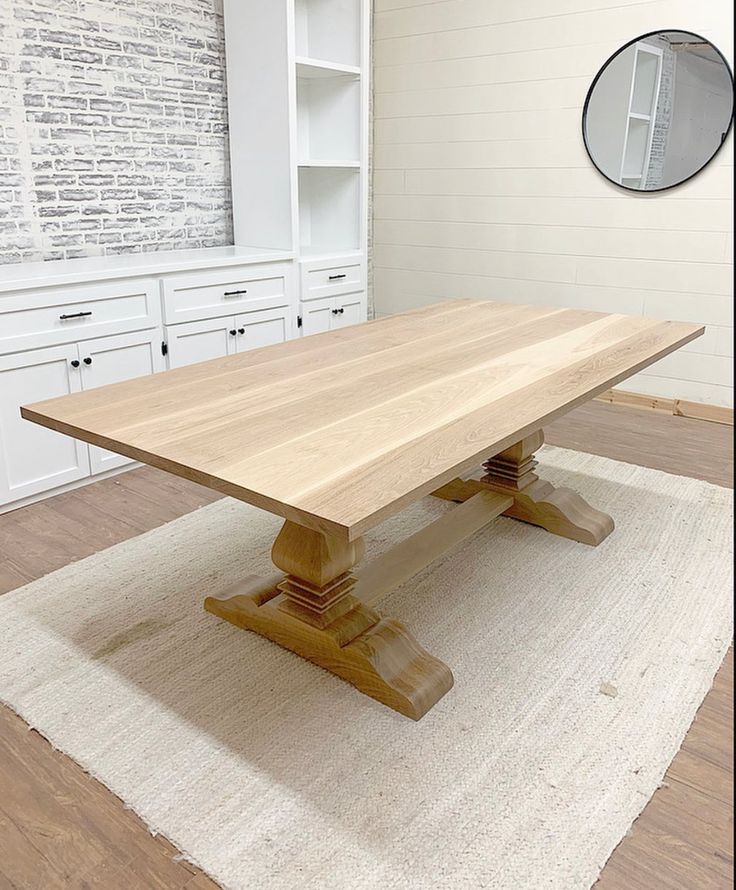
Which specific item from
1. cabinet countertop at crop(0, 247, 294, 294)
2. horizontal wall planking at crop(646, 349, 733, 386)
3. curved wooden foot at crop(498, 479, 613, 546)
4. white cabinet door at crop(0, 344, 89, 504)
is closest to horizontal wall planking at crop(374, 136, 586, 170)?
horizontal wall planking at crop(646, 349, 733, 386)

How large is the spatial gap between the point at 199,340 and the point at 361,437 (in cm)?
194

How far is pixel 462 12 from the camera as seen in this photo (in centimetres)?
408

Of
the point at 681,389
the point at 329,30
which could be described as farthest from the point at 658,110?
the point at 329,30

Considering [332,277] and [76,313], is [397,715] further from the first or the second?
[332,277]

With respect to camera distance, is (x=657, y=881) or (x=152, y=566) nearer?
(x=657, y=881)

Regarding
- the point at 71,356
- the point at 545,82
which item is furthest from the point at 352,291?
the point at 71,356

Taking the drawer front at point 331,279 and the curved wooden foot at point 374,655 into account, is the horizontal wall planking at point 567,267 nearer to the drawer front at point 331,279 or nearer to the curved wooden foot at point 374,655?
the drawer front at point 331,279

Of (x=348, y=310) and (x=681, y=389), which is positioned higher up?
(x=348, y=310)

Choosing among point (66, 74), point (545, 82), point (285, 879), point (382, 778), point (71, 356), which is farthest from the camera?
point (545, 82)

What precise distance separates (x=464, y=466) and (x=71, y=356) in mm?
1936

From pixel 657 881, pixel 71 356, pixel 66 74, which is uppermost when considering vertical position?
pixel 66 74

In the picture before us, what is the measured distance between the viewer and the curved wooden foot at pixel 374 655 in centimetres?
177

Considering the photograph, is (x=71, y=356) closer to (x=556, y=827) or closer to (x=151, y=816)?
(x=151, y=816)

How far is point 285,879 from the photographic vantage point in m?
1.35
